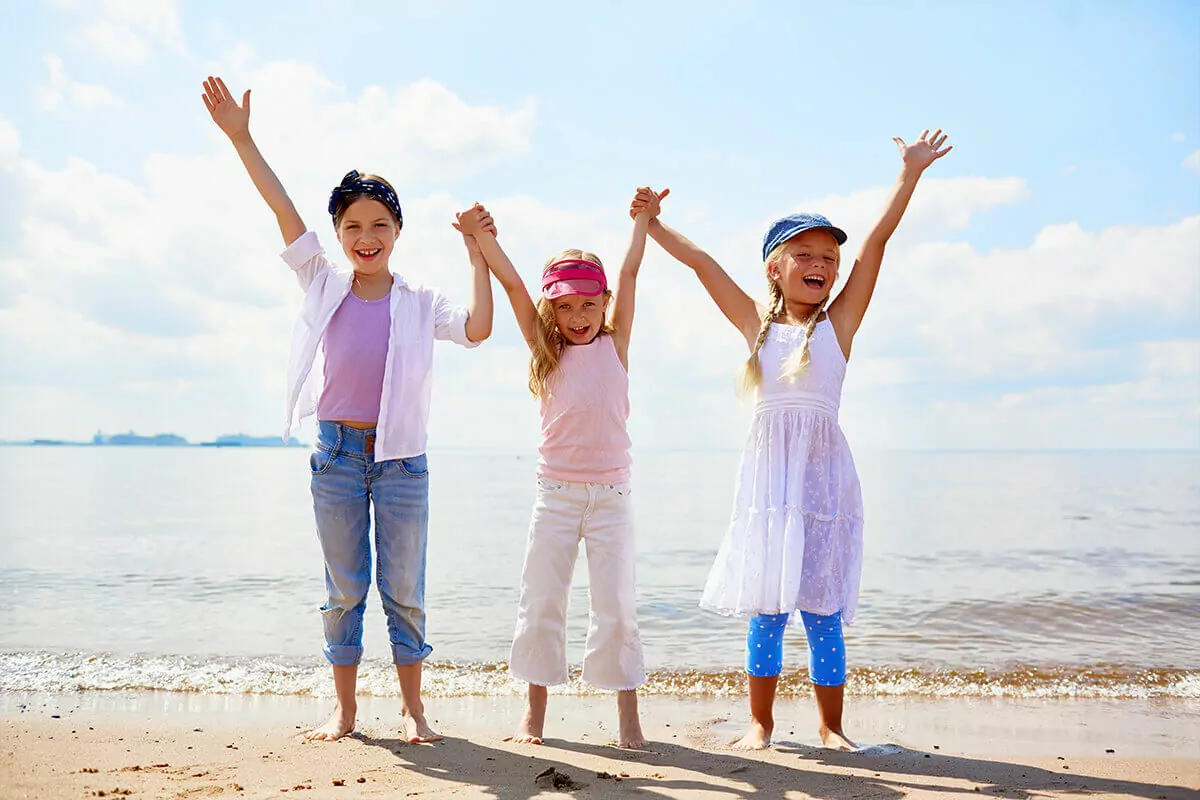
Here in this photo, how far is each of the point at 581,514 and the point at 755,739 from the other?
1145 mm

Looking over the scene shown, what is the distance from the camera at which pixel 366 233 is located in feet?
12.6

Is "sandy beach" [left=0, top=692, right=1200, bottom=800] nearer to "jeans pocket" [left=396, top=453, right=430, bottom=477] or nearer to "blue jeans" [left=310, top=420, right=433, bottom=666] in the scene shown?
"blue jeans" [left=310, top=420, right=433, bottom=666]

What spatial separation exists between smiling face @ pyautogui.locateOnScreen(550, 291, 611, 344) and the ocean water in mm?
2026

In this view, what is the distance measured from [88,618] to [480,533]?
24.9 ft

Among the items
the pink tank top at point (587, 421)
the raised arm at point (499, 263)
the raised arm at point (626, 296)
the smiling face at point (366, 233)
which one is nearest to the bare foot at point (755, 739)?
the pink tank top at point (587, 421)

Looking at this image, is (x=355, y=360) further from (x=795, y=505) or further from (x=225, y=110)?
(x=795, y=505)

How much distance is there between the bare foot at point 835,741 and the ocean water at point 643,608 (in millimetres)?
1223

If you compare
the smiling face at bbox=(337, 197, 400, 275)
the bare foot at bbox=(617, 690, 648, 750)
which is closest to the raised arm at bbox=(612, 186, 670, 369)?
the smiling face at bbox=(337, 197, 400, 275)

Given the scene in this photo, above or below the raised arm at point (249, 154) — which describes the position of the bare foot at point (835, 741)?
below

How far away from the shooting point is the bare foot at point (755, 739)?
3.69 meters

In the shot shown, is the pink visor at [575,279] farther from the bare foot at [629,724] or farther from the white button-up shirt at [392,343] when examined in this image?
the bare foot at [629,724]

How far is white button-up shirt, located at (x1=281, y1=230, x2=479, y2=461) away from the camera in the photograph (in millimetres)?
3654

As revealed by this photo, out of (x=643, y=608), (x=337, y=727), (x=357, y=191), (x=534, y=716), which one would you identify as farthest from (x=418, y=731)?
(x=643, y=608)

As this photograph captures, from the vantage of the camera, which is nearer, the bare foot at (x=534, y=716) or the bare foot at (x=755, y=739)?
the bare foot at (x=755, y=739)
